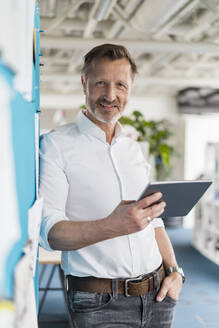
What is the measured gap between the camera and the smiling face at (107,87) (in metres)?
1.26

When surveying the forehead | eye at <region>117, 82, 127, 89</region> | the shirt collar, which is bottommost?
the shirt collar

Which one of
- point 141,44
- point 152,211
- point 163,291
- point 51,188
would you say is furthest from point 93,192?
point 141,44

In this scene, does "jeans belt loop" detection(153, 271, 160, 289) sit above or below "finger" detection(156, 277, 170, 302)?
above

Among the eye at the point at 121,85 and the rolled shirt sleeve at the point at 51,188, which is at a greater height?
the eye at the point at 121,85

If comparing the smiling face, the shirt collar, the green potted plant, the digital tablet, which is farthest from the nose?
the green potted plant

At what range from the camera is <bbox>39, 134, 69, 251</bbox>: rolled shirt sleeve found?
108 centimetres

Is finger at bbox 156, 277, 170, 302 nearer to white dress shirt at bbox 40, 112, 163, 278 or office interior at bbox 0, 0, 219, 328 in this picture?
white dress shirt at bbox 40, 112, 163, 278

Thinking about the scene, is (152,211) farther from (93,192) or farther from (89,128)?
(89,128)

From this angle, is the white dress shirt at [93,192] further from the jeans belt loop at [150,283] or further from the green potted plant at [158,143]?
the green potted plant at [158,143]

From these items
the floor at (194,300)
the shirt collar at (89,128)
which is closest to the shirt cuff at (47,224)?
the shirt collar at (89,128)

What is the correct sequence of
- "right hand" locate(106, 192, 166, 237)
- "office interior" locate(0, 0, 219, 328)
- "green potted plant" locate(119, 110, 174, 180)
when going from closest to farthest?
"office interior" locate(0, 0, 219, 328) → "right hand" locate(106, 192, 166, 237) → "green potted plant" locate(119, 110, 174, 180)

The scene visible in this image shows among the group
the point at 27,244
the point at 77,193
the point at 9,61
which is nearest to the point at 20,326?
the point at 27,244

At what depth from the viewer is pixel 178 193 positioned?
1.12 m

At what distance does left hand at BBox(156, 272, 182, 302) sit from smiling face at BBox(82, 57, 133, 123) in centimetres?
57
